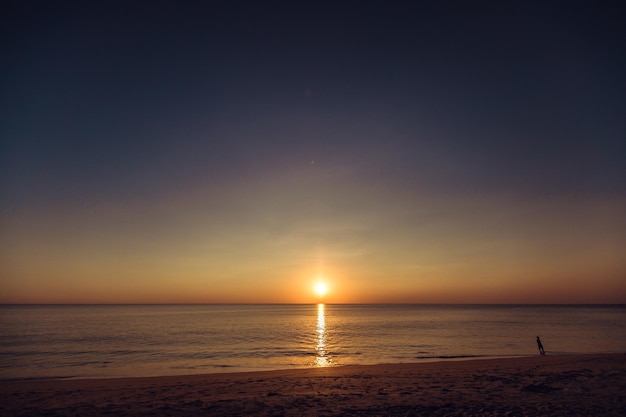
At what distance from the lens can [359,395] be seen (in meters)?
16.9

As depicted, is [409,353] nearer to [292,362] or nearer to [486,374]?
[292,362]

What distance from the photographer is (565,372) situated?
69.8 feet

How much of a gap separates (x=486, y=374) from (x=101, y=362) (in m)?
33.1

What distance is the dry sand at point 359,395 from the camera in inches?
567

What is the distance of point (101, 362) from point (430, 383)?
102 ft

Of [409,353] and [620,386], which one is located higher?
[620,386]

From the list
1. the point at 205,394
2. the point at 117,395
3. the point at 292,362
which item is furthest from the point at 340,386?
the point at 292,362

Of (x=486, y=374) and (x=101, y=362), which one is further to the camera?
(x=101, y=362)

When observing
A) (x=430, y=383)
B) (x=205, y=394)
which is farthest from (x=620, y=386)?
(x=205, y=394)

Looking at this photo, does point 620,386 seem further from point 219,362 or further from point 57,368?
point 57,368

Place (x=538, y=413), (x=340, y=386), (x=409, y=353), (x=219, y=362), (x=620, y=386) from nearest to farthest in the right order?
1. (x=538, y=413)
2. (x=620, y=386)
3. (x=340, y=386)
4. (x=219, y=362)
5. (x=409, y=353)

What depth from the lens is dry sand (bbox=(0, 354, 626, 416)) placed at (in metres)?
14.4

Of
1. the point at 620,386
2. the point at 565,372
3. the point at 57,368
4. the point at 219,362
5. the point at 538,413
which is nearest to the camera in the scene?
the point at 538,413

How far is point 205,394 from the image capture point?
59.3 feet
